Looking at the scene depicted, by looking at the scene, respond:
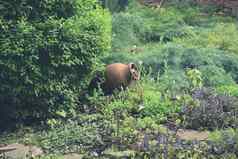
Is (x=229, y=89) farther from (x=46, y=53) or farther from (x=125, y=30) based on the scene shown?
(x=125, y=30)

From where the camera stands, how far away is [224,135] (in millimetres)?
5113

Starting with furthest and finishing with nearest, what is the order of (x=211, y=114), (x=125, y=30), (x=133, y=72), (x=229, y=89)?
(x=125, y=30) → (x=229, y=89) → (x=133, y=72) → (x=211, y=114)

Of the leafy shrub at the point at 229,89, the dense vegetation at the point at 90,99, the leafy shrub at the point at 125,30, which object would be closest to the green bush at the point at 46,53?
the dense vegetation at the point at 90,99

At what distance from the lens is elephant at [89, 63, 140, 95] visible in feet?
22.2

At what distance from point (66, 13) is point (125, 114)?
1377 millimetres

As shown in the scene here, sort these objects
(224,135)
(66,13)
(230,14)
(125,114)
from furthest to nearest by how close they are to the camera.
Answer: (230,14) < (66,13) < (125,114) < (224,135)

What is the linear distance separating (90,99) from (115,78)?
1.40 feet

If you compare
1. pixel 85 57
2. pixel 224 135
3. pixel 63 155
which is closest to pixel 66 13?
pixel 85 57

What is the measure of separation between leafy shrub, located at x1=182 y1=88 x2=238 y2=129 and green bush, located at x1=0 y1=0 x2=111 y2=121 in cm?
128

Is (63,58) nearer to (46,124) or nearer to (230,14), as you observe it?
(46,124)

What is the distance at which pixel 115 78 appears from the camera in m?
6.79

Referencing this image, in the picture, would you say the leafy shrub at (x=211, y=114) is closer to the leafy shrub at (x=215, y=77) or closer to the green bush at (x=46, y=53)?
the leafy shrub at (x=215, y=77)

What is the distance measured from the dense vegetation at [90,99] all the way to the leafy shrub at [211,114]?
0.01 m

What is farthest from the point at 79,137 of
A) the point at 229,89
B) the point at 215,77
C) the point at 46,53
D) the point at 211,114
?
the point at 215,77
